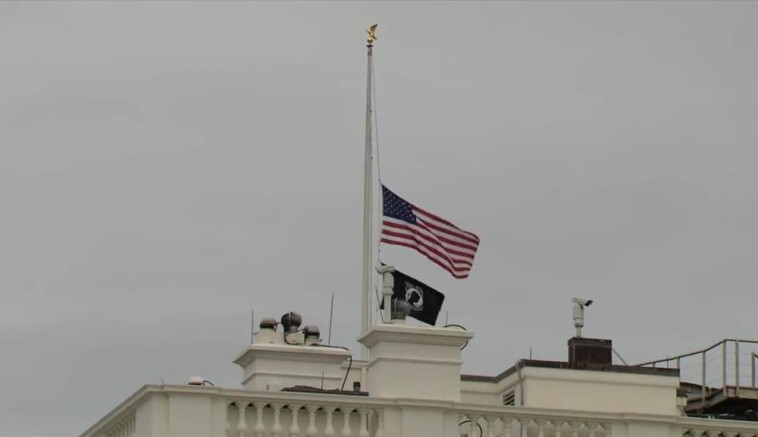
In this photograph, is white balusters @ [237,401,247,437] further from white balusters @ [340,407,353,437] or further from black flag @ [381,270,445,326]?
black flag @ [381,270,445,326]

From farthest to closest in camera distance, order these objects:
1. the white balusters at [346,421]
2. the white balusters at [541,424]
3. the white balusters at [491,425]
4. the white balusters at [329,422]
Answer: the white balusters at [541,424] → the white balusters at [491,425] → the white balusters at [346,421] → the white balusters at [329,422]

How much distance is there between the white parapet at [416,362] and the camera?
106ft

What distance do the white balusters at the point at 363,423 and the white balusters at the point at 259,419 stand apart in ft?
4.80

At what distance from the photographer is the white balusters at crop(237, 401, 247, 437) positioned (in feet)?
99.7

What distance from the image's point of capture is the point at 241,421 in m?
30.4

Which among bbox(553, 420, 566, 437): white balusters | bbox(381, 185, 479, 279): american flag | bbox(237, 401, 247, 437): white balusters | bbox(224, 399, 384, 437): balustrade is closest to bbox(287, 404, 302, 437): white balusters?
bbox(224, 399, 384, 437): balustrade

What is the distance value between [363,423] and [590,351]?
236 inches

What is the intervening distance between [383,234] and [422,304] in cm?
244

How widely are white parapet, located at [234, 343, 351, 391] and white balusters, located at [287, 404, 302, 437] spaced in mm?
4284

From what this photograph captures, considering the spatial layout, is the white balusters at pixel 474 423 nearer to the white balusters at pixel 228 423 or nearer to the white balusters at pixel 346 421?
the white balusters at pixel 346 421

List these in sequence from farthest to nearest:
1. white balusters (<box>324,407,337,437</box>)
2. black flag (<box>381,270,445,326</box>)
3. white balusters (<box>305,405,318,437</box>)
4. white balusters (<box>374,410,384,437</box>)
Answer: black flag (<box>381,270,445,326</box>) < white balusters (<box>374,410,384,437</box>) < white balusters (<box>324,407,337,437</box>) < white balusters (<box>305,405,318,437</box>)

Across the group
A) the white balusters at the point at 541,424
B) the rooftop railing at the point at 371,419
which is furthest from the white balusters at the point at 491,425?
the white balusters at the point at 541,424

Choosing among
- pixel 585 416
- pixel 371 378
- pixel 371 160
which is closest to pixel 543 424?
pixel 585 416

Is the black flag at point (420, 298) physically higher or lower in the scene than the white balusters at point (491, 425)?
higher
